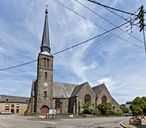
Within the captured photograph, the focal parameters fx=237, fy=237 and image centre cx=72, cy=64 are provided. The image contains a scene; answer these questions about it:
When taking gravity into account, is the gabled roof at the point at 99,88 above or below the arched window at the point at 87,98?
above

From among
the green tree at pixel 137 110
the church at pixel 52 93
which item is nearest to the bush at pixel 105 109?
the church at pixel 52 93

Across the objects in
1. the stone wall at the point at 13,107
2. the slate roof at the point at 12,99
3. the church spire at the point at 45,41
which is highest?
the church spire at the point at 45,41

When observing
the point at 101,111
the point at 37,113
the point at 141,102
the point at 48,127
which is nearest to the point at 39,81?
the point at 37,113

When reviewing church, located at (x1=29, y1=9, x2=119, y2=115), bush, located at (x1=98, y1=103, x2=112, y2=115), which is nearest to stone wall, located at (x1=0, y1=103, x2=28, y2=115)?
church, located at (x1=29, y1=9, x2=119, y2=115)

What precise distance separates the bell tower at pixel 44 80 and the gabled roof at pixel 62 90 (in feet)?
8.63

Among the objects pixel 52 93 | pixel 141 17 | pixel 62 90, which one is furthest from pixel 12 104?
pixel 141 17

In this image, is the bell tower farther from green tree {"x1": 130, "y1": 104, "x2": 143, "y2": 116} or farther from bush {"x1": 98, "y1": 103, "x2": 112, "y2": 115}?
green tree {"x1": 130, "y1": 104, "x2": 143, "y2": 116}

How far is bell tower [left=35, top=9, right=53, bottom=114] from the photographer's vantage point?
5359 cm

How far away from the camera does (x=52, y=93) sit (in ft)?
184

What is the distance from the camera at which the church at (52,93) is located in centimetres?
5403

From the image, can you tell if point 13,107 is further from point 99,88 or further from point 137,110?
point 137,110

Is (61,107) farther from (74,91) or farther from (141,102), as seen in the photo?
(141,102)

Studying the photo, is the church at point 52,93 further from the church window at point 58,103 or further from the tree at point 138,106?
the tree at point 138,106

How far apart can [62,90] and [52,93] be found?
4224 millimetres
